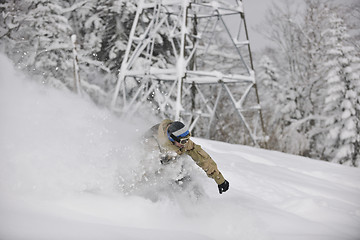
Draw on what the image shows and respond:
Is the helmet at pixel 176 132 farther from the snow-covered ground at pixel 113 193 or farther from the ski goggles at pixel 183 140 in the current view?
the snow-covered ground at pixel 113 193

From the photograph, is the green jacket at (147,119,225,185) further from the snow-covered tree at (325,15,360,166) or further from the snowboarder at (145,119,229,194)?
the snow-covered tree at (325,15,360,166)

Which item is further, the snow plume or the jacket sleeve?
the jacket sleeve

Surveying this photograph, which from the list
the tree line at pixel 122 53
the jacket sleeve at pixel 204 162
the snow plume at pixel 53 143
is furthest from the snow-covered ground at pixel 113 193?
the tree line at pixel 122 53

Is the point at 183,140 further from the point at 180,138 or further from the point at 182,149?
the point at 182,149

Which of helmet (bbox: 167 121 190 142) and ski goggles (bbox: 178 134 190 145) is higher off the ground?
helmet (bbox: 167 121 190 142)

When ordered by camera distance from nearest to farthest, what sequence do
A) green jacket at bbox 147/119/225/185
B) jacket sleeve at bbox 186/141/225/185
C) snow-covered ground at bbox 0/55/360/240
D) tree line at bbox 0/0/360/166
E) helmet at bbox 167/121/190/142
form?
snow-covered ground at bbox 0/55/360/240
helmet at bbox 167/121/190/142
green jacket at bbox 147/119/225/185
jacket sleeve at bbox 186/141/225/185
tree line at bbox 0/0/360/166

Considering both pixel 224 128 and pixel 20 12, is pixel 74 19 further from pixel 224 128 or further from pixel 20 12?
pixel 224 128

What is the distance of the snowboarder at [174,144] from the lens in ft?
12.0

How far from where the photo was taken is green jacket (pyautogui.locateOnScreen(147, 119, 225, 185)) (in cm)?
372

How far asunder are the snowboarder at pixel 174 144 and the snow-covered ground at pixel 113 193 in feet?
0.64

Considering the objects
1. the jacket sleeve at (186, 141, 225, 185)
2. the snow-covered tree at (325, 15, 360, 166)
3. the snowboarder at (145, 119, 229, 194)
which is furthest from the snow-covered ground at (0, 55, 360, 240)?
the snow-covered tree at (325, 15, 360, 166)

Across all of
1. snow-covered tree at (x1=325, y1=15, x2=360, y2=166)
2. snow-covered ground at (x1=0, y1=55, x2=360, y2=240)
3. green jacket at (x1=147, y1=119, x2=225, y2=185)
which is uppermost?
snow-covered tree at (x1=325, y1=15, x2=360, y2=166)

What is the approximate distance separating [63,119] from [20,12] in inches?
335

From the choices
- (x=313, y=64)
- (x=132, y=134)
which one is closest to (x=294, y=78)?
(x=313, y=64)
